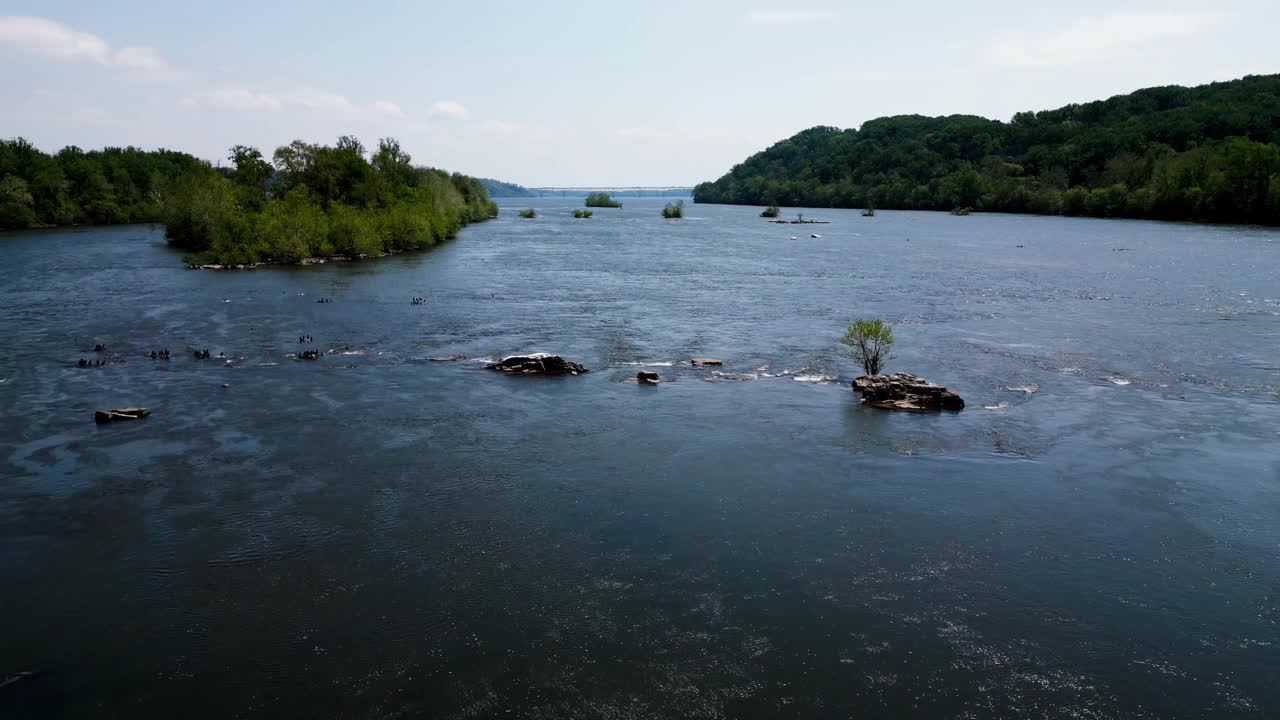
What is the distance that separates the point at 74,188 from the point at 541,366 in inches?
6034

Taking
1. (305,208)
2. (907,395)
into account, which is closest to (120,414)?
(907,395)

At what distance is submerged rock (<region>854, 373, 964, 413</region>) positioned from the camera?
2931 cm

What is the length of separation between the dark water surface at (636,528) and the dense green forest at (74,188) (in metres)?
111

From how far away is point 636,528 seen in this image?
1950cm

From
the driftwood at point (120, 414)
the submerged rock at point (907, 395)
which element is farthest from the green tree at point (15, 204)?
the submerged rock at point (907, 395)

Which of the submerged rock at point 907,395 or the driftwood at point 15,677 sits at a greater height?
the submerged rock at point 907,395

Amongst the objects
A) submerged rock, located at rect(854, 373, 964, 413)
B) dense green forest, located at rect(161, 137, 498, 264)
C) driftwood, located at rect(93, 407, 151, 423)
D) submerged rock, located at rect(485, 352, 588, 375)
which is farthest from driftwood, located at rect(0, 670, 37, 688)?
dense green forest, located at rect(161, 137, 498, 264)

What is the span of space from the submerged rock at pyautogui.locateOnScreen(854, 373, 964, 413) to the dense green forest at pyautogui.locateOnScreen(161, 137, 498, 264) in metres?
62.1

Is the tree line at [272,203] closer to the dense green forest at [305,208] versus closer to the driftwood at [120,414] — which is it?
the dense green forest at [305,208]

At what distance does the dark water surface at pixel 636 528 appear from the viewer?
13859 millimetres

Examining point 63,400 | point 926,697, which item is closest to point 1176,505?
point 926,697

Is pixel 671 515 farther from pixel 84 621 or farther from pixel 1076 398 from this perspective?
pixel 1076 398

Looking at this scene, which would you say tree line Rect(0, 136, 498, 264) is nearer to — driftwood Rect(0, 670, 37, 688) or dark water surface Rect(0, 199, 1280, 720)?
dark water surface Rect(0, 199, 1280, 720)

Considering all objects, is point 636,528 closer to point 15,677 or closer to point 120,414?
point 15,677
